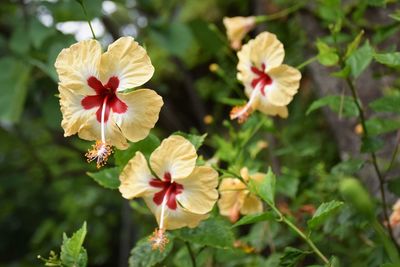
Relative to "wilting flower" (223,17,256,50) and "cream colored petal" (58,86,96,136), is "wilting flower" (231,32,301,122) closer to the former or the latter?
"cream colored petal" (58,86,96,136)

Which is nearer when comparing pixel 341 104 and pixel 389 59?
pixel 389 59

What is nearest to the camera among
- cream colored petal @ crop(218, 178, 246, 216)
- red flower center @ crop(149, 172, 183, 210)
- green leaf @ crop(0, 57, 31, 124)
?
red flower center @ crop(149, 172, 183, 210)

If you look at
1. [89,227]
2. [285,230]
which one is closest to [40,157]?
[89,227]

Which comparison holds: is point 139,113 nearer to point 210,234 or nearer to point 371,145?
point 210,234

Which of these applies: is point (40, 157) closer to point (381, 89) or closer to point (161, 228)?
point (381, 89)

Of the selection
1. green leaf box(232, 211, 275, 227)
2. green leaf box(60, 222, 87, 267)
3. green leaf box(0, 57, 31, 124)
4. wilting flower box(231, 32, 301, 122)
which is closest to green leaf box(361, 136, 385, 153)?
wilting flower box(231, 32, 301, 122)

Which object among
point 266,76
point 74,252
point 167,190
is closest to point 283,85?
point 266,76

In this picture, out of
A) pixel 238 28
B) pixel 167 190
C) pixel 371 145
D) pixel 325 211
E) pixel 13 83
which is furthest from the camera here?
pixel 13 83
